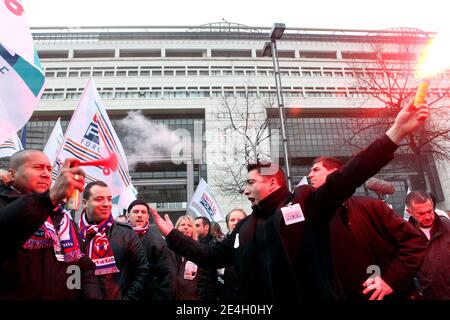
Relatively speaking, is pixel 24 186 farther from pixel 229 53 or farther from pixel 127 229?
pixel 229 53

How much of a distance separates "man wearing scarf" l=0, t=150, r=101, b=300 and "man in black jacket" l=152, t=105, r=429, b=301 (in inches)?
50.4

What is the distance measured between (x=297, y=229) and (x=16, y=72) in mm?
2868

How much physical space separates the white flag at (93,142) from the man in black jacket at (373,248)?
3.90 metres

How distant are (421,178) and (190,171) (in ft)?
82.7

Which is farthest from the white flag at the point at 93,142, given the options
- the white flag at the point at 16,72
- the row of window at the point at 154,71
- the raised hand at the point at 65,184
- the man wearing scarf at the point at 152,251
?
the row of window at the point at 154,71

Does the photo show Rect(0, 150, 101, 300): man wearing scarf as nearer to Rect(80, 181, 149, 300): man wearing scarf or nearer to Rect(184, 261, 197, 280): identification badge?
Rect(80, 181, 149, 300): man wearing scarf

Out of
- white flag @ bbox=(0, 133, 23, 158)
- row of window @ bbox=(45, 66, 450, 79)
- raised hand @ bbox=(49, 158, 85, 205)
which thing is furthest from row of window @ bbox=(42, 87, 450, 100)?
raised hand @ bbox=(49, 158, 85, 205)

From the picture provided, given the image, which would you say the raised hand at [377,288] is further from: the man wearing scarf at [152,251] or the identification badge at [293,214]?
the man wearing scarf at [152,251]

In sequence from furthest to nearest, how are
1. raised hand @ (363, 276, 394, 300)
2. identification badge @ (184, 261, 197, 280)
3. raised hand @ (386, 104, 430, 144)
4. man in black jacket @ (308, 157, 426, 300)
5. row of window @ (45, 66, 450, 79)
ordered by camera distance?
1. row of window @ (45, 66, 450, 79)
2. identification badge @ (184, 261, 197, 280)
3. man in black jacket @ (308, 157, 426, 300)
4. raised hand @ (363, 276, 394, 300)
5. raised hand @ (386, 104, 430, 144)

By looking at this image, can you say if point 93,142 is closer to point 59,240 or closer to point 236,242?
point 59,240

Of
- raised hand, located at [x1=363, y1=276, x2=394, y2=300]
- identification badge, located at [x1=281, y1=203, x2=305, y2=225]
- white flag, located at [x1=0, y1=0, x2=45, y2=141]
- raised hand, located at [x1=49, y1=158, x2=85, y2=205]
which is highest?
white flag, located at [x1=0, y1=0, x2=45, y2=141]

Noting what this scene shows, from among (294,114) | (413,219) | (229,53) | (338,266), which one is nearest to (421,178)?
(413,219)

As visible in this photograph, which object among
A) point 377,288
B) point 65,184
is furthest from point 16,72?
point 377,288

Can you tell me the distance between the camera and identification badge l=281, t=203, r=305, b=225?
248cm
